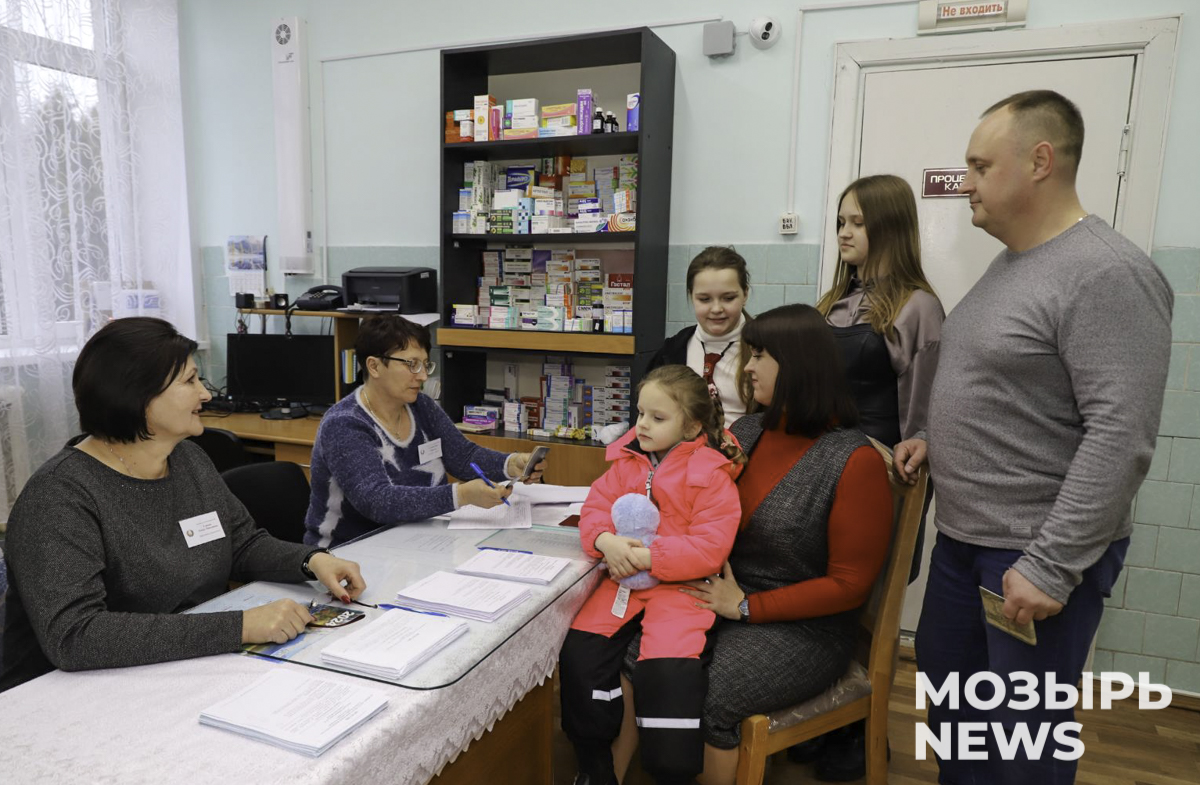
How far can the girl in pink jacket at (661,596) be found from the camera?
162 cm

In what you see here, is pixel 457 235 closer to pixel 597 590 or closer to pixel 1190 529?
pixel 597 590

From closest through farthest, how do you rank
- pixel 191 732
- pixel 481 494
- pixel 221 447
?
→ pixel 191 732
pixel 481 494
pixel 221 447

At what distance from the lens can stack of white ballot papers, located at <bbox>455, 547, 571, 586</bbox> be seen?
166cm

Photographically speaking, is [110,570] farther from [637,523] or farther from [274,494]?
[637,523]

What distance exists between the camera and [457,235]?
3500mm

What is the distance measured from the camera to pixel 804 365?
1762mm

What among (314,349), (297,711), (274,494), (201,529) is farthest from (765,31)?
(297,711)

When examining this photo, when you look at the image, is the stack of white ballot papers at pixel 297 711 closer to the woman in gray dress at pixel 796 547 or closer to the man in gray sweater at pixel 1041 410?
the woman in gray dress at pixel 796 547

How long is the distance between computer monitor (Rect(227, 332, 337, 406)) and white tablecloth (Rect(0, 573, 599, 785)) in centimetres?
294

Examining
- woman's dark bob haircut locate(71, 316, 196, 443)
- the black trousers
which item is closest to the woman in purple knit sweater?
the black trousers

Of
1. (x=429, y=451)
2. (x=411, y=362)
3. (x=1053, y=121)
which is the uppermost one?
(x=1053, y=121)

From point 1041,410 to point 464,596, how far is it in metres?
1.22

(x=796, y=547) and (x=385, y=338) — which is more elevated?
(x=385, y=338)

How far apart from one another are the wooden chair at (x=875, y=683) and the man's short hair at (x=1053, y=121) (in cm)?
76
